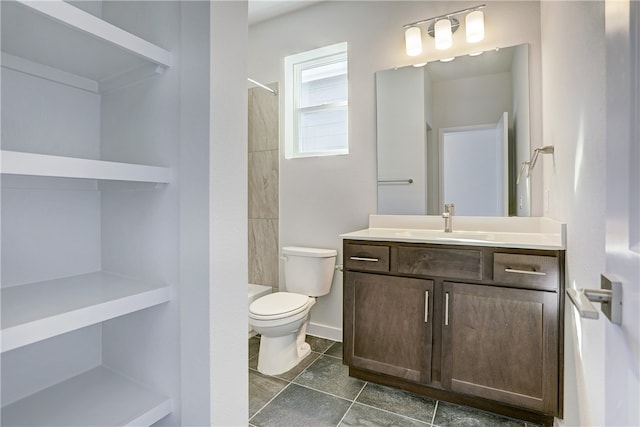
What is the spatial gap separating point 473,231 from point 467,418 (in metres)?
1.09

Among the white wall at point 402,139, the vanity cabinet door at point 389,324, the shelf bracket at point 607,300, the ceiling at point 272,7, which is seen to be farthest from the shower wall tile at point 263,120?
the shelf bracket at point 607,300

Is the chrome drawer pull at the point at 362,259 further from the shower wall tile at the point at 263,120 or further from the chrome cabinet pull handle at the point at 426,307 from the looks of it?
the shower wall tile at the point at 263,120

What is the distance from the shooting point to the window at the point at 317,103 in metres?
2.66

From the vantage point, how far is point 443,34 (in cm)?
215

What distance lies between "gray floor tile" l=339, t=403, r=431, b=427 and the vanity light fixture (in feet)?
7.46

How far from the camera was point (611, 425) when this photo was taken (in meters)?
0.56

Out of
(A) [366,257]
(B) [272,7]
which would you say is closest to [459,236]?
(A) [366,257]

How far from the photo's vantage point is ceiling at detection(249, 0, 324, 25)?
8.43 feet

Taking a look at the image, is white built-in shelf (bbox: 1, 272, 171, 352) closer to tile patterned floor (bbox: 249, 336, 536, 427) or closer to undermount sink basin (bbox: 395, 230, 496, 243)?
tile patterned floor (bbox: 249, 336, 536, 427)

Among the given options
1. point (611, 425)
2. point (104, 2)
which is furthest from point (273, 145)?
point (611, 425)

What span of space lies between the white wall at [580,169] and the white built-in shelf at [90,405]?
1214mm

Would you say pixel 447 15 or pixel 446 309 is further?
pixel 447 15

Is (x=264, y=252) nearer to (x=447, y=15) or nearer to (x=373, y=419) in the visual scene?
(x=373, y=419)

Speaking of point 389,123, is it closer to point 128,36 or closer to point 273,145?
point 273,145
